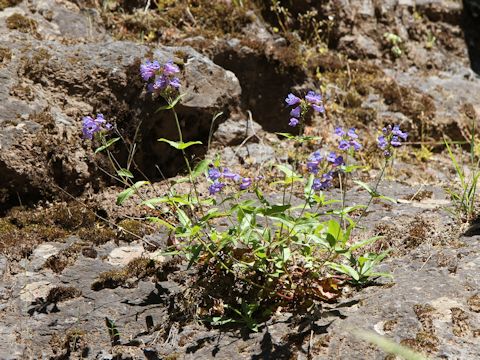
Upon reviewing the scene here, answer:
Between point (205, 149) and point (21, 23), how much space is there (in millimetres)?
2099

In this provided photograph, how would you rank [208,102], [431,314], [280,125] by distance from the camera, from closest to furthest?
1. [431,314]
2. [208,102]
3. [280,125]


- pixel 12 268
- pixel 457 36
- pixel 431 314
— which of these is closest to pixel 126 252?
pixel 12 268

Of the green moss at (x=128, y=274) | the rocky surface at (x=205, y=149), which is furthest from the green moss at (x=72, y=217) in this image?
the green moss at (x=128, y=274)

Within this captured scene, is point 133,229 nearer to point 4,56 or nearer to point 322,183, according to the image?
point 322,183

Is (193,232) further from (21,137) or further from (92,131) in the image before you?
(21,137)

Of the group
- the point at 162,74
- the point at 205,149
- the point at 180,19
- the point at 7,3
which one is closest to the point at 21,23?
the point at 7,3

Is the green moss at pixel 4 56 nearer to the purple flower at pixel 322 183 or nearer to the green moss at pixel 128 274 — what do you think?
the green moss at pixel 128 274

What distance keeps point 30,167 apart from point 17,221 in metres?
0.44

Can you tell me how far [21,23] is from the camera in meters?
5.38

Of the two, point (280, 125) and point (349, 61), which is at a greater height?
point (349, 61)

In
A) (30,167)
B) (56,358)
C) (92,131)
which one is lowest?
(56,358)

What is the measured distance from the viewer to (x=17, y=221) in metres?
4.28

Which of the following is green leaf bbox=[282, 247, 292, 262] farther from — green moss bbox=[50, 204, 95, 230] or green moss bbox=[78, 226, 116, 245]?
green moss bbox=[50, 204, 95, 230]

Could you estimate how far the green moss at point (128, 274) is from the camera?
3.80 meters
